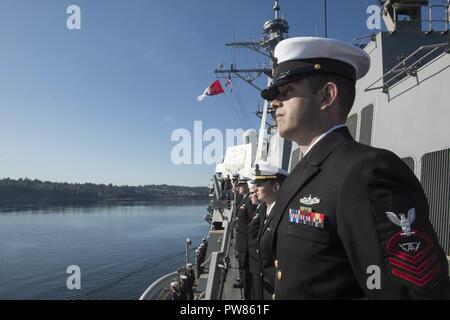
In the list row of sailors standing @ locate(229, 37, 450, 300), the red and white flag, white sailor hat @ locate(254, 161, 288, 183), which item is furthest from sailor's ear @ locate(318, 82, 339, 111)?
the red and white flag

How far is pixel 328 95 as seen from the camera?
1.19 m

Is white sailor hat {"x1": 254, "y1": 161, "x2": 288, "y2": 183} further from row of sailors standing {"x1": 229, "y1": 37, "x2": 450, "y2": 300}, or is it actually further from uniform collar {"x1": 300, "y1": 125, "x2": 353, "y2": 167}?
uniform collar {"x1": 300, "y1": 125, "x2": 353, "y2": 167}

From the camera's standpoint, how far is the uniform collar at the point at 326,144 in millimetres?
1130

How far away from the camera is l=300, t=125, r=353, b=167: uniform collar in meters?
1.13

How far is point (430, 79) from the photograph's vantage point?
11.5 feet

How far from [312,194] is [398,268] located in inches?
13.3

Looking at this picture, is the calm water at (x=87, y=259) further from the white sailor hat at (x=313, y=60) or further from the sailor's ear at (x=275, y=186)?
the white sailor hat at (x=313, y=60)

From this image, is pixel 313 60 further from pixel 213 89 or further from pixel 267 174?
pixel 213 89

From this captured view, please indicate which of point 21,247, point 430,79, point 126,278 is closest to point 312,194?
point 430,79

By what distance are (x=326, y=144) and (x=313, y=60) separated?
337mm

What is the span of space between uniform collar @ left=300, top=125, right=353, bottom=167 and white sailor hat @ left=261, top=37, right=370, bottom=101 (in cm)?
22

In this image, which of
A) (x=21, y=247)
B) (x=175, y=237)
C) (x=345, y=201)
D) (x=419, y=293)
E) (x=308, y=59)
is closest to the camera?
(x=419, y=293)
